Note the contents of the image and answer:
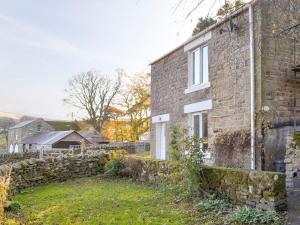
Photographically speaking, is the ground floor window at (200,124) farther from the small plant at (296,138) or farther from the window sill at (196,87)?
the small plant at (296,138)

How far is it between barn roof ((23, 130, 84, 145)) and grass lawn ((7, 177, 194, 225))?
104ft

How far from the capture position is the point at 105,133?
5109 centimetres

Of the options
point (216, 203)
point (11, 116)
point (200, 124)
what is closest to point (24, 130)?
point (11, 116)

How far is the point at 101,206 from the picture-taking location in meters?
7.84

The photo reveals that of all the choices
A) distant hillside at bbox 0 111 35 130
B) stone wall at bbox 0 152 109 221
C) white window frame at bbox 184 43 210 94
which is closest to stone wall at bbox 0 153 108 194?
stone wall at bbox 0 152 109 221

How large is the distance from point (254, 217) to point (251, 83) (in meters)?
5.21

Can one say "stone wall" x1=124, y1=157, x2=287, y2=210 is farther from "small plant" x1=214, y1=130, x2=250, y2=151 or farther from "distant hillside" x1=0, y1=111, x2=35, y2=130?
"distant hillside" x1=0, y1=111, x2=35, y2=130

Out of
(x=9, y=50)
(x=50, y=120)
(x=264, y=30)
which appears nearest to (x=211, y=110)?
(x=264, y=30)

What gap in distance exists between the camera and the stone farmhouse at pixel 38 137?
42.2 m

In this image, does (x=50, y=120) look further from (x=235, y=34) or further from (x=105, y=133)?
(x=235, y=34)

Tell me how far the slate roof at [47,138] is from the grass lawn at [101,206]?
104 feet

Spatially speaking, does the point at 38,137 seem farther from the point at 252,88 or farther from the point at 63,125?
the point at 252,88

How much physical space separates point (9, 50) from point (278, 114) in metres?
16.5

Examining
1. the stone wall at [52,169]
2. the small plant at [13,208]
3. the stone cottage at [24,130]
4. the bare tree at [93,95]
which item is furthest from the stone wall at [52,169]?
the stone cottage at [24,130]
